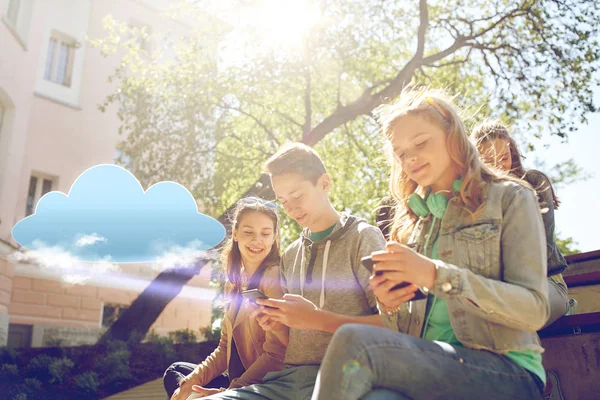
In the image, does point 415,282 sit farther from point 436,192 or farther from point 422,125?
point 422,125

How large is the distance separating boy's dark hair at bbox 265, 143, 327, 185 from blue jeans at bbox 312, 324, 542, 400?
50.5 inches

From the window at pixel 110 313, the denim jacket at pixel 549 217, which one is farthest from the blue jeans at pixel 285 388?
the window at pixel 110 313

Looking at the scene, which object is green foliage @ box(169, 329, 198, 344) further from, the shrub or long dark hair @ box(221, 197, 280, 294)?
long dark hair @ box(221, 197, 280, 294)

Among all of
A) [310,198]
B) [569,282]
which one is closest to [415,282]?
[310,198]

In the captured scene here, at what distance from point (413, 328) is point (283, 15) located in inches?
417

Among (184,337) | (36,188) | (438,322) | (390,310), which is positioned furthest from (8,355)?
(438,322)

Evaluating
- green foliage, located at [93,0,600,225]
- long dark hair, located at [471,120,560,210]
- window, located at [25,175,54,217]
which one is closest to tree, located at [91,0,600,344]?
green foliage, located at [93,0,600,225]

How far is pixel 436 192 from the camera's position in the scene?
6.23 ft

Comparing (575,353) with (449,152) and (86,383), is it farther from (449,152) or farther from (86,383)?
(86,383)

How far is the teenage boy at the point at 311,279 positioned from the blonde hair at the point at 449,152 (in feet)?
1.18

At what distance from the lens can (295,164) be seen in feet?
8.80

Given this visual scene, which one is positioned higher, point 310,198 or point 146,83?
point 146,83

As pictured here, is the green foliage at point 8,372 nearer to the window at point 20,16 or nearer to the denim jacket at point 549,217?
the window at point 20,16

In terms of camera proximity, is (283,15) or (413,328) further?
(283,15)
